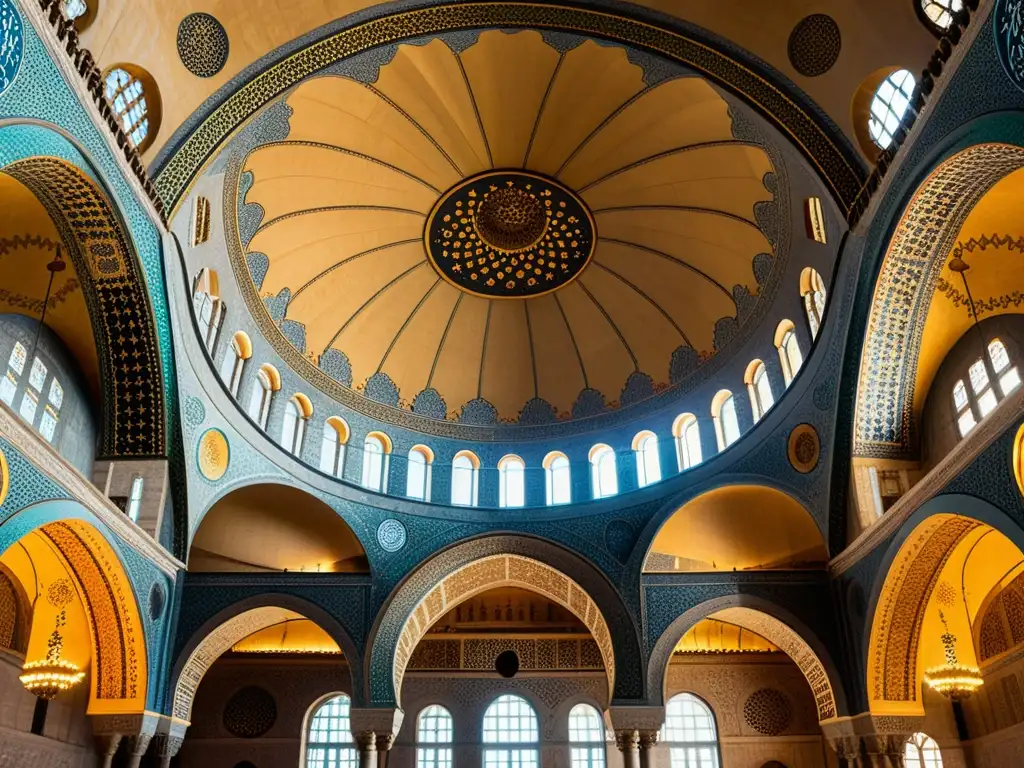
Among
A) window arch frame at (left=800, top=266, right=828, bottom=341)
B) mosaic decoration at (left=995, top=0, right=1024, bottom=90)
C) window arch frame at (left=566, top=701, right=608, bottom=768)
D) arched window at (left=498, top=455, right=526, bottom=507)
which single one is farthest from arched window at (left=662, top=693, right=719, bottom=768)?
mosaic decoration at (left=995, top=0, right=1024, bottom=90)

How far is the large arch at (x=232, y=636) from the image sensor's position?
47.5ft

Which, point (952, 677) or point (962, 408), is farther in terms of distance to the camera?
point (952, 677)

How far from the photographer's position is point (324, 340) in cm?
1839

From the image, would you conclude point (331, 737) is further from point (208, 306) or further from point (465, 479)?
point (208, 306)

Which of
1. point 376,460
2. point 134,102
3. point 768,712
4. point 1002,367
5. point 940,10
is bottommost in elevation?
point 768,712

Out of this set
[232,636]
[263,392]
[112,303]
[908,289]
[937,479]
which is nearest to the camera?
[937,479]

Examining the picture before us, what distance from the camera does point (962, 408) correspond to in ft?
41.0

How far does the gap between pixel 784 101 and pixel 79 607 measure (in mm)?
13360

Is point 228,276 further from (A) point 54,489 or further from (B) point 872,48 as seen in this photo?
(B) point 872,48

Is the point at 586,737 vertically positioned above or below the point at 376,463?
below

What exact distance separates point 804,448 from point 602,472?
481 cm

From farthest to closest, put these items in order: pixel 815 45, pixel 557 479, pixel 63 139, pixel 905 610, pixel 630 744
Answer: pixel 557 479 → pixel 630 744 → pixel 905 610 → pixel 815 45 → pixel 63 139

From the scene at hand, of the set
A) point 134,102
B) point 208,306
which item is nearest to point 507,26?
point 134,102

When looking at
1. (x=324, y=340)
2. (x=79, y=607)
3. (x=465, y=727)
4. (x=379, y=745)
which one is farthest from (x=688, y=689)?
(x=79, y=607)
